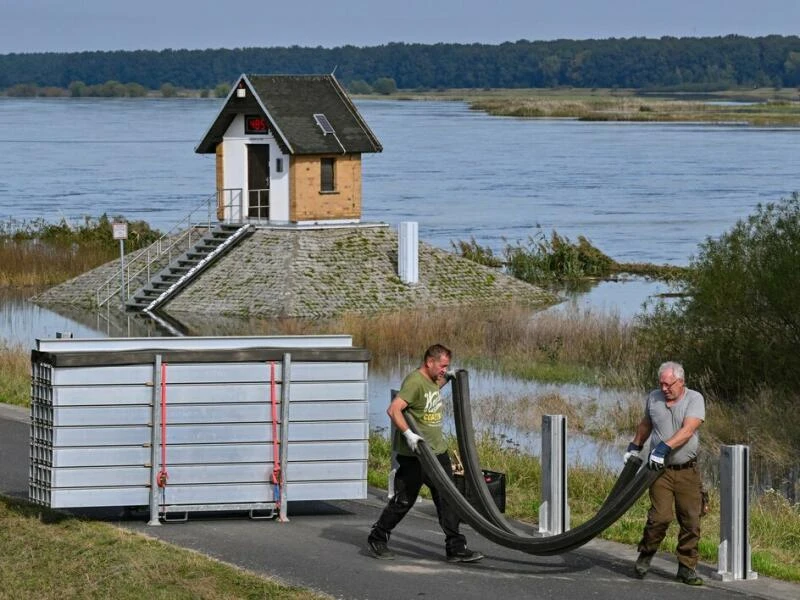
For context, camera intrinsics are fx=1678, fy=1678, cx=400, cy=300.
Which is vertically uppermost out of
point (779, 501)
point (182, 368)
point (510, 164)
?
point (510, 164)

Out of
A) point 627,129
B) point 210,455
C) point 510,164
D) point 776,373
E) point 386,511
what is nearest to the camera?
point 386,511

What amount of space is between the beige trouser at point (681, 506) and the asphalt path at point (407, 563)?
30 cm

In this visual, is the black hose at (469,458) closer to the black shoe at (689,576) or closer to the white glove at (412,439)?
the white glove at (412,439)

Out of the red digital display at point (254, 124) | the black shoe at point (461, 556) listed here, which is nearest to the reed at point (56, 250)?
the red digital display at point (254, 124)

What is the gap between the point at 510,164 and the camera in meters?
126

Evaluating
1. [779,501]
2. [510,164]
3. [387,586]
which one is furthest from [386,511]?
[510,164]

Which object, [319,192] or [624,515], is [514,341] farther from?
[624,515]

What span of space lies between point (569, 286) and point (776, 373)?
1014 inches

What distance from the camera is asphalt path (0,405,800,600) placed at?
43.7ft

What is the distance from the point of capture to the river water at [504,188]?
217 feet

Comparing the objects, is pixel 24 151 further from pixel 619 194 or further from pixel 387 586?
pixel 387 586

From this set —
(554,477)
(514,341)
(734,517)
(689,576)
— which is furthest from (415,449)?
(514,341)

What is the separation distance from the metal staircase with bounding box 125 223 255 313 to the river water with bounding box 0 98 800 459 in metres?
2.49

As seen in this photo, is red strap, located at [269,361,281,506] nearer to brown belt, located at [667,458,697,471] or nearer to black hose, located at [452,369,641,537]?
black hose, located at [452,369,641,537]
